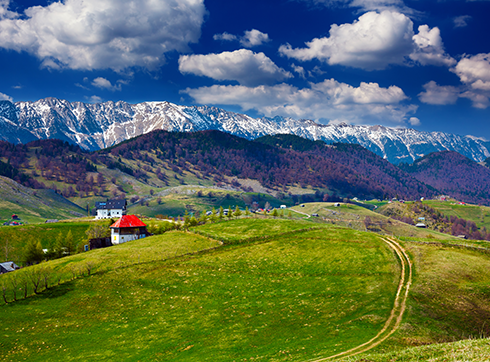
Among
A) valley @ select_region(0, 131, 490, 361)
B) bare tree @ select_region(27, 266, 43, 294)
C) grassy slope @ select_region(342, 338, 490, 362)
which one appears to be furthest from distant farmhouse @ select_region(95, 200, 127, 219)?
grassy slope @ select_region(342, 338, 490, 362)

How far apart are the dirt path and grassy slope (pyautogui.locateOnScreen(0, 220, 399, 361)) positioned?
109 centimetres

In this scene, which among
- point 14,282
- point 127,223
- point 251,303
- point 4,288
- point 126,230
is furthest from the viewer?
point 127,223

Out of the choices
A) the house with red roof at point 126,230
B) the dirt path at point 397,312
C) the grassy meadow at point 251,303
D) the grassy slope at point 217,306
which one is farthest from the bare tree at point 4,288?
the dirt path at point 397,312

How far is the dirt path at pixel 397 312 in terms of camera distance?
3622cm

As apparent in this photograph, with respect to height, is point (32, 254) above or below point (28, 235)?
above

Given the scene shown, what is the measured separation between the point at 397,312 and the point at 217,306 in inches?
1038

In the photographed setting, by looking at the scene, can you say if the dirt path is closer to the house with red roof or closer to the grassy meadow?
the grassy meadow

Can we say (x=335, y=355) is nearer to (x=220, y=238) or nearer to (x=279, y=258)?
(x=279, y=258)

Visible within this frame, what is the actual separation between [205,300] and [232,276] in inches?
382

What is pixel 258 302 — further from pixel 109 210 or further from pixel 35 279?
pixel 109 210

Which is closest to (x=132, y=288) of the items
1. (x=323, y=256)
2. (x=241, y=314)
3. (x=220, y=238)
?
(x=241, y=314)

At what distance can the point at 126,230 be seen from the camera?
10731cm

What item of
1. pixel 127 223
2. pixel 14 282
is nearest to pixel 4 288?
pixel 14 282

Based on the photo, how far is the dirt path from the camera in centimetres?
3622
